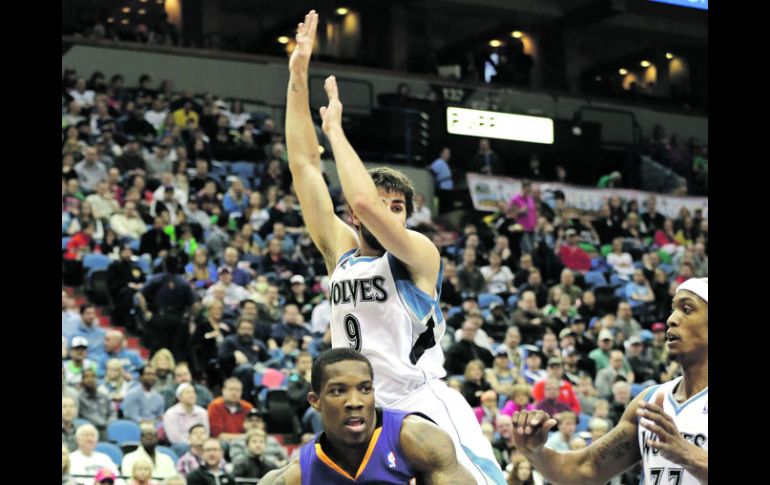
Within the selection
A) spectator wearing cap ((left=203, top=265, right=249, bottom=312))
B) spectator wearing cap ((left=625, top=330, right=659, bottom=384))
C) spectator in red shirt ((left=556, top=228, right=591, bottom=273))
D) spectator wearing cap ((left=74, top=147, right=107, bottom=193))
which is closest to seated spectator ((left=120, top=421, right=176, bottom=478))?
spectator wearing cap ((left=203, top=265, right=249, bottom=312))

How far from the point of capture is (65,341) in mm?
13969

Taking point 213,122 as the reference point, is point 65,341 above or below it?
below

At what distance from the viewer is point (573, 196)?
23.6m

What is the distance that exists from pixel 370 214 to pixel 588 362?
38.7ft

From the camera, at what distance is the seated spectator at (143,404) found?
13.2 m

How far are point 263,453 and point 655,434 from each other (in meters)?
7.88

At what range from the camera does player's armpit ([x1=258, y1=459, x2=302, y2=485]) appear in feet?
16.7

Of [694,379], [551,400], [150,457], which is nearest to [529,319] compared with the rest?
[551,400]

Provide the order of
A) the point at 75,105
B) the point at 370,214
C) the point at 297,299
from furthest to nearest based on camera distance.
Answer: the point at 75,105 < the point at 297,299 < the point at 370,214

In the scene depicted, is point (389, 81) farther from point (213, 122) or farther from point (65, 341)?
point (65, 341)

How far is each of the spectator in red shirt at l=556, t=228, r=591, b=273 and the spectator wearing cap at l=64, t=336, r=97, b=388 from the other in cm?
1004

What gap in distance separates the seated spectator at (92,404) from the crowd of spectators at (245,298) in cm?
1
